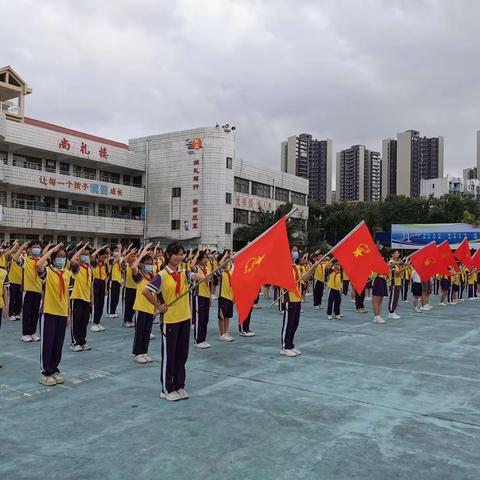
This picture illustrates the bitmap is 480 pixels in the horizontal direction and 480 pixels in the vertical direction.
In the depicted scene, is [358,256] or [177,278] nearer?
[177,278]

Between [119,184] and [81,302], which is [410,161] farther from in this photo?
[81,302]

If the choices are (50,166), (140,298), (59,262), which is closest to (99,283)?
(140,298)

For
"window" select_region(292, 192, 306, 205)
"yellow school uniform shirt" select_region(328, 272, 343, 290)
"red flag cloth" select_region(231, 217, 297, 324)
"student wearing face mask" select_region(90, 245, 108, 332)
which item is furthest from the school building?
"red flag cloth" select_region(231, 217, 297, 324)

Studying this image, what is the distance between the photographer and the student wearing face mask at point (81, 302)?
274 inches

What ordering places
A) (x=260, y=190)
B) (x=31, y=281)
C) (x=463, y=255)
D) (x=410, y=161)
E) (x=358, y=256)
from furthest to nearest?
(x=410, y=161) < (x=260, y=190) < (x=463, y=255) < (x=31, y=281) < (x=358, y=256)

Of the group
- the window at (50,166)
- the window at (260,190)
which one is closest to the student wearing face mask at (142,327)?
the window at (50,166)

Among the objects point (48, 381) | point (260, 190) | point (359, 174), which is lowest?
point (48, 381)

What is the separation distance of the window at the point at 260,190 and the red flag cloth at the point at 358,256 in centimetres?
3018

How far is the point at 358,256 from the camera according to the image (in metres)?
7.74

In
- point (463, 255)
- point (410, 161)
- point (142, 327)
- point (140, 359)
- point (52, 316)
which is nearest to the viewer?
point (52, 316)

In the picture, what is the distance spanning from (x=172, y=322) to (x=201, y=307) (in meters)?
2.74

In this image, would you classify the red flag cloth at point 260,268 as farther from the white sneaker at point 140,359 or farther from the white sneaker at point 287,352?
the white sneaker at point 140,359

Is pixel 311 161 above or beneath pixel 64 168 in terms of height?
above

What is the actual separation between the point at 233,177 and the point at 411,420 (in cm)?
3103
